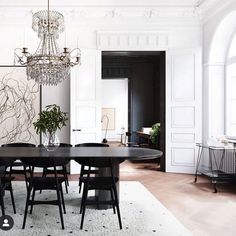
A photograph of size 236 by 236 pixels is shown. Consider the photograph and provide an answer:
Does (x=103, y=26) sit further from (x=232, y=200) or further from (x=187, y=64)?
(x=232, y=200)

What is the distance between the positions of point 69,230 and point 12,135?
3781mm

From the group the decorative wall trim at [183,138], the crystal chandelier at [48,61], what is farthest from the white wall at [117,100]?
the crystal chandelier at [48,61]

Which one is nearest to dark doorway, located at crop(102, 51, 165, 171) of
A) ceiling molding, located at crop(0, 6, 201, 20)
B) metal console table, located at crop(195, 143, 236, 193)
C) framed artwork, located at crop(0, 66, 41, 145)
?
ceiling molding, located at crop(0, 6, 201, 20)

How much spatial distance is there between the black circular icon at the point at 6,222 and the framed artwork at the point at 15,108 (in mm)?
3047

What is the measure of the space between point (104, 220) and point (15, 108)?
386 centimetres

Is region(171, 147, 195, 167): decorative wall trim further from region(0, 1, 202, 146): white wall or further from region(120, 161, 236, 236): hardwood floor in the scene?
region(0, 1, 202, 146): white wall

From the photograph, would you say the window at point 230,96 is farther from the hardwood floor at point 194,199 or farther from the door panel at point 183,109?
the hardwood floor at point 194,199

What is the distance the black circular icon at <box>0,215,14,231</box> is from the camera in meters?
3.22

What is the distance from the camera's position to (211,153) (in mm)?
5902

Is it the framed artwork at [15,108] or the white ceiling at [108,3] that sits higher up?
the white ceiling at [108,3]

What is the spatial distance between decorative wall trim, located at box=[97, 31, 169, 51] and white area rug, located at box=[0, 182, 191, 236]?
11.3ft

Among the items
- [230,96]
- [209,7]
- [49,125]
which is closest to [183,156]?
[230,96]

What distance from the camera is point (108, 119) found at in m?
15.4

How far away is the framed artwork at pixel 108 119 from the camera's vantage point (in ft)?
50.5
